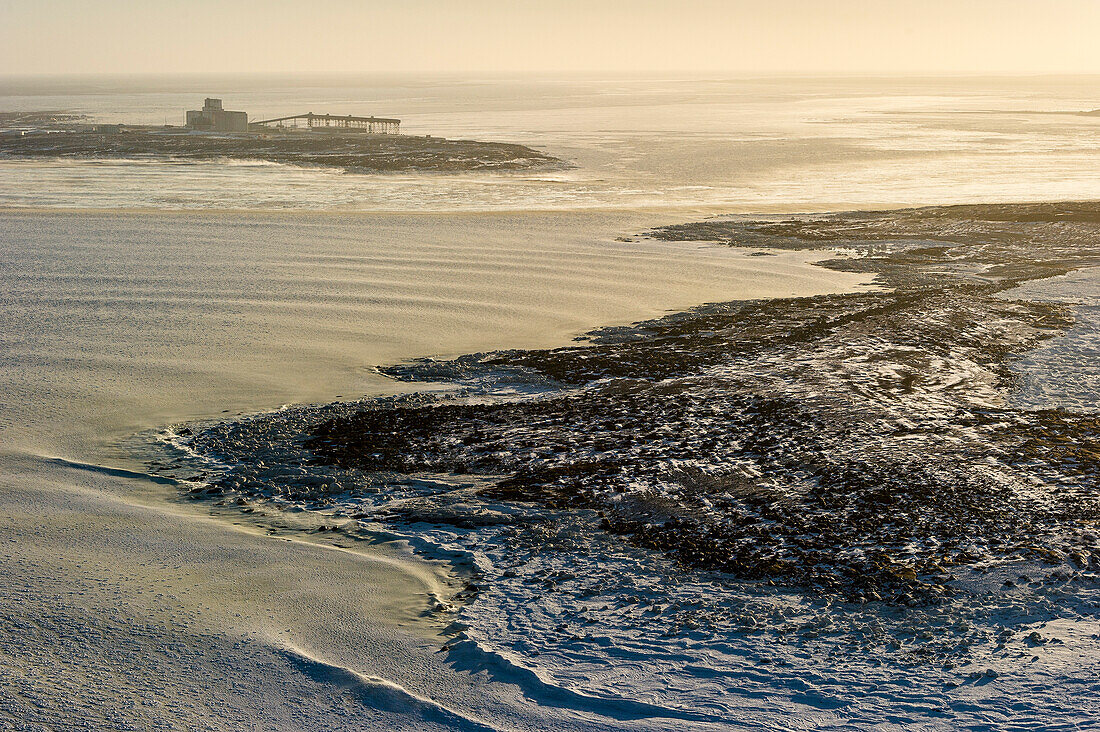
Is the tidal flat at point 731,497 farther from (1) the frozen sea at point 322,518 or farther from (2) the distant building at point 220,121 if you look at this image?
(2) the distant building at point 220,121

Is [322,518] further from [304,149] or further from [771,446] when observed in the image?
[304,149]

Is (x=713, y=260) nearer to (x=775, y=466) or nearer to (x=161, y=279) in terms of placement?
(x=161, y=279)

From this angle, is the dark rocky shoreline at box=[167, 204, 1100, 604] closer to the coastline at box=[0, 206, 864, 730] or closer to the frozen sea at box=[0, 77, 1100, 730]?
the frozen sea at box=[0, 77, 1100, 730]

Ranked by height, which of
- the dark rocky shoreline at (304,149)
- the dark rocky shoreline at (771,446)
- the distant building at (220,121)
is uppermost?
the distant building at (220,121)

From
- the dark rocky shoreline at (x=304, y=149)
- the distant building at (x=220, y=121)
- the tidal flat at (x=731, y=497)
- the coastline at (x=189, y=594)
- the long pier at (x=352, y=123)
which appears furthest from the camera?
the long pier at (x=352, y=123)

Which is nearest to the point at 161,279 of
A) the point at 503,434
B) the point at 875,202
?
the point at 503,434

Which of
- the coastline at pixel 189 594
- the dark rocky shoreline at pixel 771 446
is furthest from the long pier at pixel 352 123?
the dark rocky shoreline at pixel 771 446
